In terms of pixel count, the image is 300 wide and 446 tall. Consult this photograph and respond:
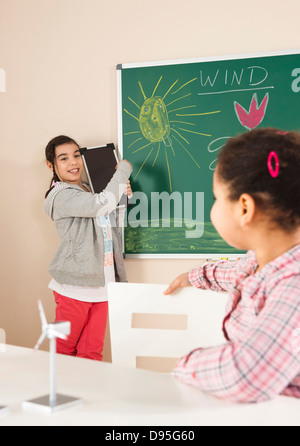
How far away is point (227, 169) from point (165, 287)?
1.53 ft

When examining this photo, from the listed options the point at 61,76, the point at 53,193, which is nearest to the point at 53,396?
the point at 53,193

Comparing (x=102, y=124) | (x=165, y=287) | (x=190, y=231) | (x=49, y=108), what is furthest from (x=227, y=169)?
(x=49, y=108)

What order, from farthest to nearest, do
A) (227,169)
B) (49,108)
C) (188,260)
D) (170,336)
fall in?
(49,108), (188,260), (170,336), (227,169)

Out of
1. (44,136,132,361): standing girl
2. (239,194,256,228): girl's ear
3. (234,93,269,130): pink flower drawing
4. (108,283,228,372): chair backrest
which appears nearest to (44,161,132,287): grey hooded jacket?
(44,136,132,361): standing girl

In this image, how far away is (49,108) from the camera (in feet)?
9.20

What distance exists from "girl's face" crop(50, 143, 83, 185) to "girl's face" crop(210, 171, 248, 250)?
1.74 meters

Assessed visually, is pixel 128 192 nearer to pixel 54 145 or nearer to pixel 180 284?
pixel 54 145

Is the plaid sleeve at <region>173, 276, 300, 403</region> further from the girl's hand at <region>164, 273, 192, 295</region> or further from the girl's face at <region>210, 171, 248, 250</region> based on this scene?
the girl's hand at <region>164, 273, 192, 295</region>

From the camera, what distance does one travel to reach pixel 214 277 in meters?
1.21

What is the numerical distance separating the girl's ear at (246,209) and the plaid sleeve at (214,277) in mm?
310

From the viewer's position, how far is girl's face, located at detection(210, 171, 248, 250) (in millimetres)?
916

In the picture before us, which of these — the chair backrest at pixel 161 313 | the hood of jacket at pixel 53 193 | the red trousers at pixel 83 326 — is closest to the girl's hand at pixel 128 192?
the hood of jacket at pixel 53 193
